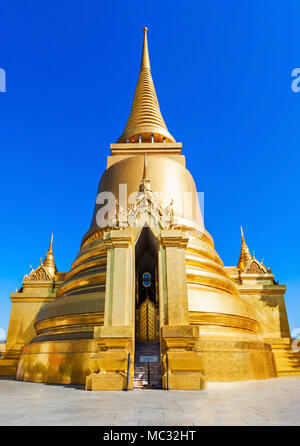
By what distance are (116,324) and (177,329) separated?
155cm

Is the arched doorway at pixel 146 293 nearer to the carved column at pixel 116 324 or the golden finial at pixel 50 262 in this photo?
the carved column at pixel 116 324

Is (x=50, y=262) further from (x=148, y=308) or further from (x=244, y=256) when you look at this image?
(x=244, y=256)

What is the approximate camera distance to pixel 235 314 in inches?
449

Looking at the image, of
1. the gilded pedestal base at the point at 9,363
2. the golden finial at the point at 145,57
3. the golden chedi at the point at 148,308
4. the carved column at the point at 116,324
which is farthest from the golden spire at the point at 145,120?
the gilded pedestal base at the point at 9,363

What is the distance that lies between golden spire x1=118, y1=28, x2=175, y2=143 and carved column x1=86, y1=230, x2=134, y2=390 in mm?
15185

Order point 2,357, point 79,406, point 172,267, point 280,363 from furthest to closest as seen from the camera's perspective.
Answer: point 2,357, point 280,363, point 172,267, point 79,406

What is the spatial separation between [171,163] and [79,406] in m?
15.5

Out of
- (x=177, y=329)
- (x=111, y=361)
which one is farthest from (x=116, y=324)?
(x=177, y=329)

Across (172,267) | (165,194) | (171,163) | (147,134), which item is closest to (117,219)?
(172,267)

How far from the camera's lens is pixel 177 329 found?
7098mm

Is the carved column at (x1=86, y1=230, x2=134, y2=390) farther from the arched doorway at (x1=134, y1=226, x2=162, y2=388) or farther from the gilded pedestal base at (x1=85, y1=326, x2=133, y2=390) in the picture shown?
the arched doorway at (x1=134, y1=226, x2=162, y2=388)

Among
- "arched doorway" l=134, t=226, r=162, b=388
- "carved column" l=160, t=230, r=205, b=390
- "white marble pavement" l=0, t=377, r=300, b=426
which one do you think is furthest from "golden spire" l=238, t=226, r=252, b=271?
"white marble pavement" l=0, t=377, r=300, b=426

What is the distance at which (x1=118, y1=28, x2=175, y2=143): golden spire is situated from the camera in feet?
73.5
